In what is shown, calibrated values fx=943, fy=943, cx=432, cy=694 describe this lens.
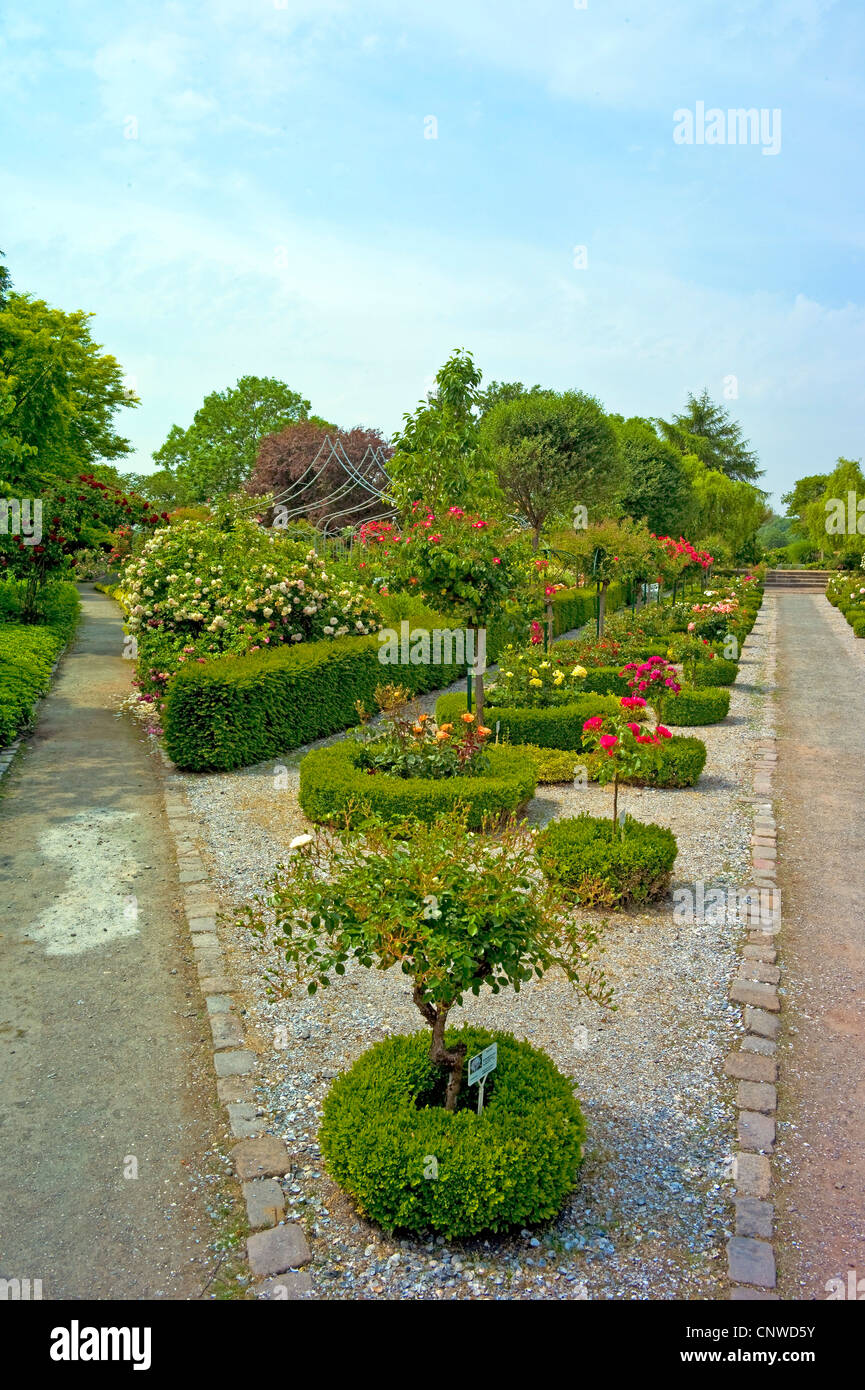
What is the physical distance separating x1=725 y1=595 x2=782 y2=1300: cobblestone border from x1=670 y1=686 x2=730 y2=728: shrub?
5.18 meters

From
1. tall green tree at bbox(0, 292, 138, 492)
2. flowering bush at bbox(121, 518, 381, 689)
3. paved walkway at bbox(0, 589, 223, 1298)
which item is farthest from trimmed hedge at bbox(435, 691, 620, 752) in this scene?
tall green tree at bbox(0, 292, 138, 492)

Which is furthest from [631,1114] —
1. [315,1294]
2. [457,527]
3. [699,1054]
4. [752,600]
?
[752,600]

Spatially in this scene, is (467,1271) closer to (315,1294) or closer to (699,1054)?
(315,1294)

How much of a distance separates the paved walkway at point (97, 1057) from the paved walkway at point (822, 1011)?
7.32 feet

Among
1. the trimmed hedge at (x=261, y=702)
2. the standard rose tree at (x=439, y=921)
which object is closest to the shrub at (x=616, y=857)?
the standard rose tree at (x=439, y=921)

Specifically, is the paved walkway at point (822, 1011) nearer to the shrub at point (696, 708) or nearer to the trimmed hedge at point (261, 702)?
the shrub at point (696, 708)

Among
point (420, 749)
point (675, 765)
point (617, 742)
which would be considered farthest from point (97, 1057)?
point (675, 765)

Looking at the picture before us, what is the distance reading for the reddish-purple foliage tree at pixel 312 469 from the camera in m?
41.8

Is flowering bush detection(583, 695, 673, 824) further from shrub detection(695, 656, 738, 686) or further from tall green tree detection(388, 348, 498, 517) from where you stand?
shrub detection(695, 656, 738, 686)

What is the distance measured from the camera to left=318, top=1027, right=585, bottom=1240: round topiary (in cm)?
332

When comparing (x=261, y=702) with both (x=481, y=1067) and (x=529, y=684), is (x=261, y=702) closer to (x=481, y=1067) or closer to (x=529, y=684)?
(x=529, y=684)

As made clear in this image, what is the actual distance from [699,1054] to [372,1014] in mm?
1717

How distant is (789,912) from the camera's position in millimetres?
6582

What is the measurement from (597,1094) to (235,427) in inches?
2300
